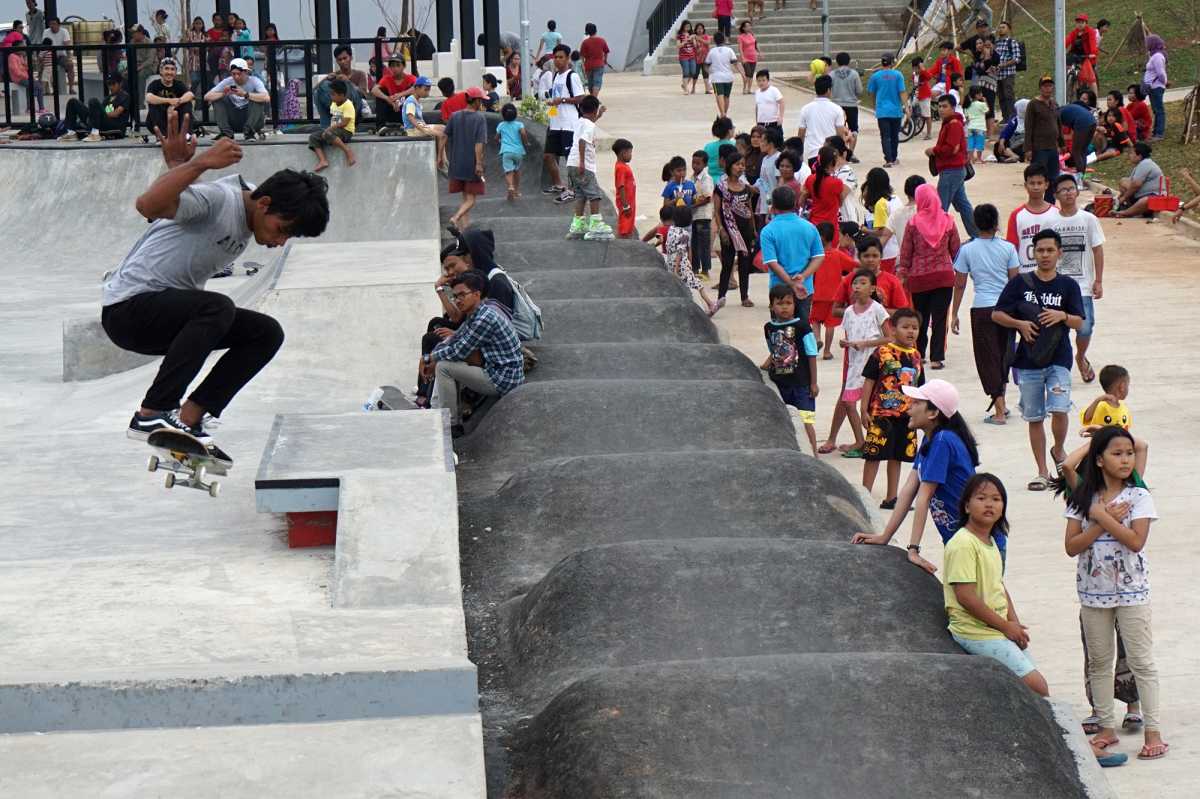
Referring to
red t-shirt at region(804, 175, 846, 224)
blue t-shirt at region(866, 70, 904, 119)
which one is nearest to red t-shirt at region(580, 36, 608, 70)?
blue t-shirt at region(866, 70, 904, 119)

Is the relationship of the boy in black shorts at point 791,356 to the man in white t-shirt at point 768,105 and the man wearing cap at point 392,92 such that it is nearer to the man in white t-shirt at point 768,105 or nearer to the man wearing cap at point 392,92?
the man in white t-shirt at point 768,105

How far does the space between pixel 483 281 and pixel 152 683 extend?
16.5 ft

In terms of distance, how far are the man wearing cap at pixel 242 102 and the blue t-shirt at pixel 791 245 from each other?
→ 10.8 meters

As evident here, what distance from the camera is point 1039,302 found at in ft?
33.7

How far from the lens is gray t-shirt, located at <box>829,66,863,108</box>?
25.0 metres

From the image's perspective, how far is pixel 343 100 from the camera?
68.7 ft

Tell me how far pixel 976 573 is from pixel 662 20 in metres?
38.4

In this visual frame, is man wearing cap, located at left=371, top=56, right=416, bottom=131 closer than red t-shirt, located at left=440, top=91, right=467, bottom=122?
No

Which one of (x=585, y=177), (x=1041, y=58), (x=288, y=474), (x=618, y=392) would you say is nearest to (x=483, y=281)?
(x=618, y=392)

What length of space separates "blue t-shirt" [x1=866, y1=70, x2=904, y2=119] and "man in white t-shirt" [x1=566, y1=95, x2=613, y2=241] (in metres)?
7.24

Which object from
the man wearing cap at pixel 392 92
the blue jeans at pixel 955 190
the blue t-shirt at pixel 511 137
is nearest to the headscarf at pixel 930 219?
the blue jeans at pixel 955 190

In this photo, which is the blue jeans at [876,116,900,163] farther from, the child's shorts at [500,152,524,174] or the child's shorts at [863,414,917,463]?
the child's shorts at [863,414,917,463]

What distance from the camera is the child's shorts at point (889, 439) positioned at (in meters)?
9.51

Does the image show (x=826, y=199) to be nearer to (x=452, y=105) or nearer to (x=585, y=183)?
(x=585, y=183)
